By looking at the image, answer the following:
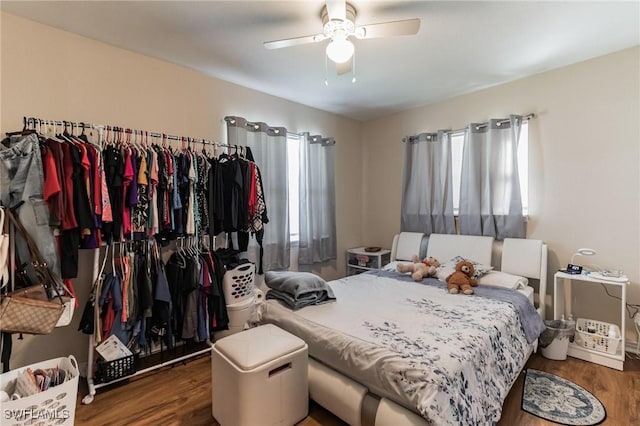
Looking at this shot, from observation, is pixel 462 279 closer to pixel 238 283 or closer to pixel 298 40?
pixel 238 283

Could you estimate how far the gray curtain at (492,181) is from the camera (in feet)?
10.2

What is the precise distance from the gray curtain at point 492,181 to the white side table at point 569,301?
581 mm

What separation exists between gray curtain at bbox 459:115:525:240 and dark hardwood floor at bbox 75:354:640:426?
1283 mm

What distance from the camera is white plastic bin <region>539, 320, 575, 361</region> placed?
2.55 meters

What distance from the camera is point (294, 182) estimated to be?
3756mm

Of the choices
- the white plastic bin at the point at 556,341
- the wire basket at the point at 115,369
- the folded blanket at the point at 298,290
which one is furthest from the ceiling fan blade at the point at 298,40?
the white plastic bin at the point at 556,341

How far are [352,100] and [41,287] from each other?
10.9 feet

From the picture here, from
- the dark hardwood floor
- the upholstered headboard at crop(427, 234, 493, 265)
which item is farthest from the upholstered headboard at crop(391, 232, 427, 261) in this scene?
the dark hardwood floor

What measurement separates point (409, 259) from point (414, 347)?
7.12 feet

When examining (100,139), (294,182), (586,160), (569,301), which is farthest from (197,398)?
(586,160)

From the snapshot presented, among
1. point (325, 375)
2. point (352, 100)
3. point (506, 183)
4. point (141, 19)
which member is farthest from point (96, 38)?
point (506, 183)

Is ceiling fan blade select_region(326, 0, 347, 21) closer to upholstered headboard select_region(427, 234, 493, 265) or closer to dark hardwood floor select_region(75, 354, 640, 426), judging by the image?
dark hardwood floor select_region(75, 354, 640, 426)

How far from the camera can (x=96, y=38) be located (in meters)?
2.37

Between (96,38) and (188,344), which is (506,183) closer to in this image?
(188,344)
